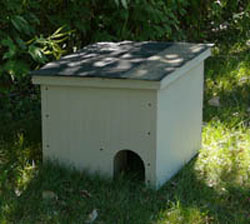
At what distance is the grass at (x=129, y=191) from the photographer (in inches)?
119

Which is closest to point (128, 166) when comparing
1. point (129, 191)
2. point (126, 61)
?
point (129, 191)

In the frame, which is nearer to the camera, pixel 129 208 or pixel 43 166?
pixel 129 208

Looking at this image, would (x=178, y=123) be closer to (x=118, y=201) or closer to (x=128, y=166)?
(x=128, y=166)

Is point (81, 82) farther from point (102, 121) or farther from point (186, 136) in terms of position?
point (186, 136)

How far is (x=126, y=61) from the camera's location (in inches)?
138

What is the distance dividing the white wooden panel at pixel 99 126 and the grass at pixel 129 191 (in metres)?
0.11

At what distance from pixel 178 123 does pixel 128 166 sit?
0.46m

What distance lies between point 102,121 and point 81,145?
0.22 metres

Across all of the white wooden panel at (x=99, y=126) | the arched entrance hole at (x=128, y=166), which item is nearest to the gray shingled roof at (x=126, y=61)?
the white wooden panel at (x=99, y=126)

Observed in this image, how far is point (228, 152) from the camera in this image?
3.91 metres

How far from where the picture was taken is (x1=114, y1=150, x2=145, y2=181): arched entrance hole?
11.7 ft

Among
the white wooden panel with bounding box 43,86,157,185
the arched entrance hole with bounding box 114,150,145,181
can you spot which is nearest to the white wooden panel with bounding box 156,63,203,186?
the white wooden panel with bounding box 43,86,157,185

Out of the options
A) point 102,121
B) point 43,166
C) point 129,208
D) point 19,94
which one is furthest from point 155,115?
point 19,94

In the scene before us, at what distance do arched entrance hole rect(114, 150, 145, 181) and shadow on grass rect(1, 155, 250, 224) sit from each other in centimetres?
12
